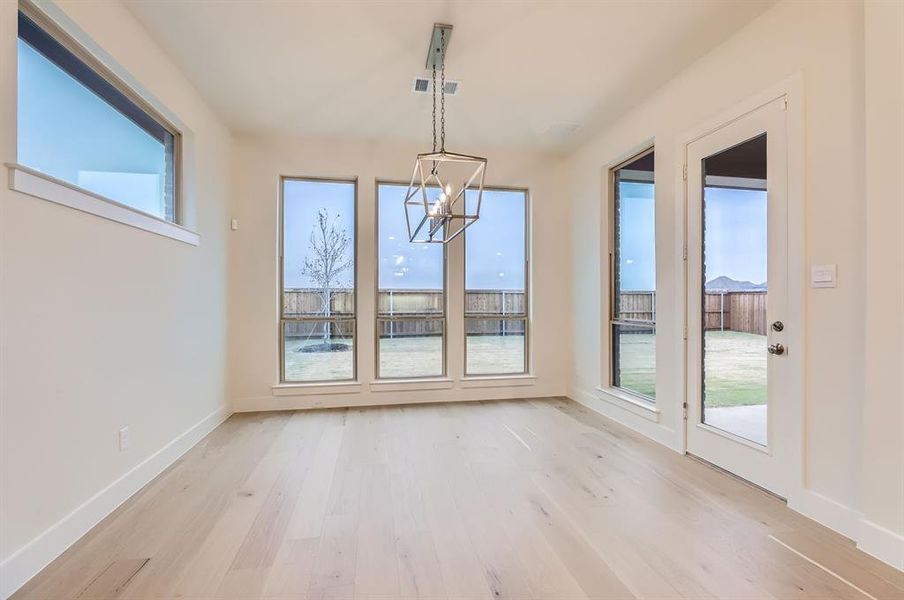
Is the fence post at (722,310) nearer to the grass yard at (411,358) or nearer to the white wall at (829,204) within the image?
the white wall at (829,204)

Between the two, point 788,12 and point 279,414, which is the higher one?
point 788,12

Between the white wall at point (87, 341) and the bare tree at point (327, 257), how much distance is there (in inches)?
50.5

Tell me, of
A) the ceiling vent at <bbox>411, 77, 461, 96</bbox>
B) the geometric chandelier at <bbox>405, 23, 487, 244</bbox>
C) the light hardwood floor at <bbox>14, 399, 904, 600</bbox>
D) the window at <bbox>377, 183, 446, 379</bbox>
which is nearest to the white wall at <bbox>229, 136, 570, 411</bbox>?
the window at <bbox>377, 183, 446, 379</bbox>

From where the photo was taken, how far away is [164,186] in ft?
10.4

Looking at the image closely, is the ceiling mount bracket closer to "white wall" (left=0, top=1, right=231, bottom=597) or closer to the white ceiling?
the white ceiling

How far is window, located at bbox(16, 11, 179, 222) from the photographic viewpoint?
6.32ft

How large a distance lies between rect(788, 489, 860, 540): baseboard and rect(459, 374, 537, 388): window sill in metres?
2.79

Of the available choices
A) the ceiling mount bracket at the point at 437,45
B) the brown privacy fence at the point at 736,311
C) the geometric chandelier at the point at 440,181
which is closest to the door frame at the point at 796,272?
the brown privacy fence at the point at 736,311

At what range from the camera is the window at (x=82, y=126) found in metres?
1.93

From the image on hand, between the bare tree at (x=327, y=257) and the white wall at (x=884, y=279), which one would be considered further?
the bare tree at (x=327, y=257)

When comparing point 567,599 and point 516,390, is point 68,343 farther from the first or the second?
point 516,390

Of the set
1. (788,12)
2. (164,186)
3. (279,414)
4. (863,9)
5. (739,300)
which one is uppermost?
(788,12)

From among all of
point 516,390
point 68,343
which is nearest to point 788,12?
point 516,390

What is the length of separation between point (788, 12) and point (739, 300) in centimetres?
169
